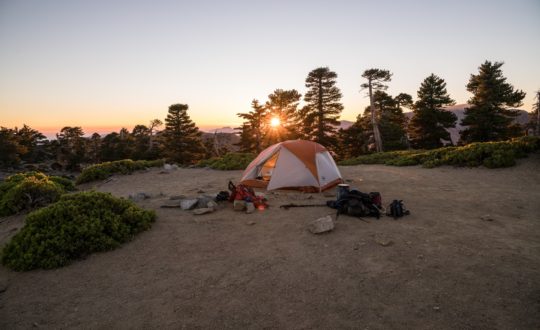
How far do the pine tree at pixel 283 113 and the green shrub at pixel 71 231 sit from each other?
30.5 metres

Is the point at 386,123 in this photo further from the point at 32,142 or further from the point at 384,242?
the point at 32,142

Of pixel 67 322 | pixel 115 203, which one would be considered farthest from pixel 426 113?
pixel 67 322

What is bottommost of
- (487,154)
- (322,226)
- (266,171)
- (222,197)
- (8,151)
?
(322,226)

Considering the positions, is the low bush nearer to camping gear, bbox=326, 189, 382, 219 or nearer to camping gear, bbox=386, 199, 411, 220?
camping gear, bbox=386, 199, 411, 220

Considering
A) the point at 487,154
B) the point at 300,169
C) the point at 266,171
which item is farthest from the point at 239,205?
the point at 487,154

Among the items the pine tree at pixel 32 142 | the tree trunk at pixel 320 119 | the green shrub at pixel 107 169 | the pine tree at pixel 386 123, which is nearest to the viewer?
the green shrub at pixel 107 169

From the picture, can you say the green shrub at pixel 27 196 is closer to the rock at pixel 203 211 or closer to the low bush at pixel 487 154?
the rock at pixel 203 211

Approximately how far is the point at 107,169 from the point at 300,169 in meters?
13.7

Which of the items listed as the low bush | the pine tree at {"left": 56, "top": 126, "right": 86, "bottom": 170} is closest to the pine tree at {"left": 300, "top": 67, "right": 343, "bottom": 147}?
the low bush

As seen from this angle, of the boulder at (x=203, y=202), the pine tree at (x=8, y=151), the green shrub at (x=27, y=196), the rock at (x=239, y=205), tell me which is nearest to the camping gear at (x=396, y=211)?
the rock at (x=239, y=205)

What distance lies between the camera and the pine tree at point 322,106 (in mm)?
33531

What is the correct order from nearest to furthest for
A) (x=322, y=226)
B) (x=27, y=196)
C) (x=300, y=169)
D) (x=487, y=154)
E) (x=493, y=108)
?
1. (x=322, y=226)
2. (x=27, y=196)
3. (x=300, y=169)
4. (x=487, y=154)
5. (x=493, y=108)

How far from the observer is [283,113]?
3747 cm

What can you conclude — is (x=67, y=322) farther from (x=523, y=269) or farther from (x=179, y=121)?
(x=179, y=121)
